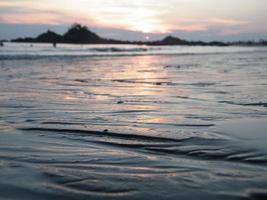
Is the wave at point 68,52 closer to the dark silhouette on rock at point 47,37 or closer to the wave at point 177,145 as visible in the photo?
the wave at point 177,145

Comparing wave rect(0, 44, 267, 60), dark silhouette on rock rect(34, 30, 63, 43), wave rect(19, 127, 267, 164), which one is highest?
dark silhouette on rock rect(34, 30, 63, 43)

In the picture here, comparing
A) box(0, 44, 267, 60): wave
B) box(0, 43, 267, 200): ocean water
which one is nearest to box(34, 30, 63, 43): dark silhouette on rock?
box(0, 44, 267, 60): wave

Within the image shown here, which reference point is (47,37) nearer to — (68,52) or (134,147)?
(68,52)

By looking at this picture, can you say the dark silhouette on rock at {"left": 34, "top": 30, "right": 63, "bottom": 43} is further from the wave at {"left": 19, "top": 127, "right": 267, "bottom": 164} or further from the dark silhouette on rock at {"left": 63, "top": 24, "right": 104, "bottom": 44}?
the wave at {"left": 19, "top": 127, "right": 267, "bottom": 164}

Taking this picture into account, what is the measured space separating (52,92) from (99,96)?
1251 mm

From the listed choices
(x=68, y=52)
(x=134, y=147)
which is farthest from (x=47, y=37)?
(x=134, y=147)

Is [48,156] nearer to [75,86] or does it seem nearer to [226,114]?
[226,114]

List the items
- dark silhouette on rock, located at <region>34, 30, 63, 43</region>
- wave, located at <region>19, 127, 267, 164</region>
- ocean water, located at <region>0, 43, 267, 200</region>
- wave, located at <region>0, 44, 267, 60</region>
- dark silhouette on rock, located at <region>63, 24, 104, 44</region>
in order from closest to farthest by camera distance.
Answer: ocean water, located at <region>0, 43, 267, 200</region>, wave, located at <region>19, 127, 267, 164</region>, wave, located at <region>0, 44, 267, 60</region>, dark silhouette on rock, located at <region>34, 30, 63, 43</region>, dark silhouette on rock, located at <region>63, 24, 104, 44</region>

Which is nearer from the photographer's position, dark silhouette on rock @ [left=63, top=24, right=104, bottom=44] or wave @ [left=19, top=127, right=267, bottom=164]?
wave @ [left=19, top=127, right=267, bottom=164]

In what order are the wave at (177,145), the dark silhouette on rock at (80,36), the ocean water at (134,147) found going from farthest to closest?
the dark silhouette on rock at (80,36) < the wave at (177,145) < the ocean water at (134,147)

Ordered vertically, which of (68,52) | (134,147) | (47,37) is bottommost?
(68,52)

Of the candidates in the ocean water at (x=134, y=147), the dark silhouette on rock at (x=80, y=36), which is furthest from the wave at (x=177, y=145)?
the dark silhouette on rock at (x=80, y=36)

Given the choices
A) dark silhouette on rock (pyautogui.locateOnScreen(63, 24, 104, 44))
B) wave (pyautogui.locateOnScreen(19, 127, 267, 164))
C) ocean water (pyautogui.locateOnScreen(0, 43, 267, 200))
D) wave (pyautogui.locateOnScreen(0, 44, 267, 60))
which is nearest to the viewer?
ocean water (pyautogui.locateOnScreen(0, 43, 267, 200))

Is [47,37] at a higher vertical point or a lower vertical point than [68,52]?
higher
